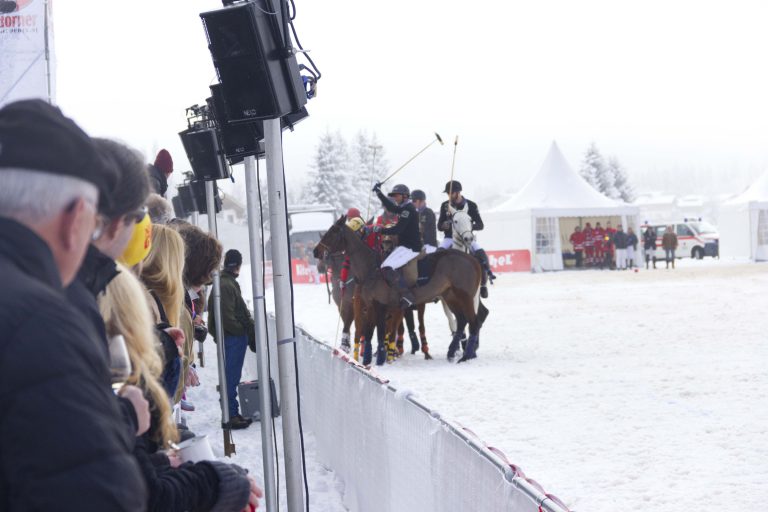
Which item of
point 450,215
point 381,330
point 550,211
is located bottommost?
point 381,330

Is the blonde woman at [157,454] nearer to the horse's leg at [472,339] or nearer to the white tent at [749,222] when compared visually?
the horse's leg at [472,339]

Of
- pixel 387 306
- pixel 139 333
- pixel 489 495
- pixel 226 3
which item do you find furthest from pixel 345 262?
pixel 139 333

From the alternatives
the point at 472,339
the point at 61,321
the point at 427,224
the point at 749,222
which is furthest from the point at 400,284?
the point at 749,222

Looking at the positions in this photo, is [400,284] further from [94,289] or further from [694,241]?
[694,241]

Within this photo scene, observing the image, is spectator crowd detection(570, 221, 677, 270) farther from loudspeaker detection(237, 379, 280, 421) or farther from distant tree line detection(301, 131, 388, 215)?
distant tree line detection(301, 131, 388, 215)

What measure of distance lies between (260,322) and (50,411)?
5.43m

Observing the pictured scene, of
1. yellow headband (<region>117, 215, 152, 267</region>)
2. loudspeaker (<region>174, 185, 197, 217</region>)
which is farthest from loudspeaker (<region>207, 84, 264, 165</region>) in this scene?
loudspeaker (<region>174, 185, 197, 217</region>)

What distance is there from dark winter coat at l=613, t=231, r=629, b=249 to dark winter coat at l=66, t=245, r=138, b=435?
39.1 metres

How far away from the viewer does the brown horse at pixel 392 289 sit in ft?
45.1

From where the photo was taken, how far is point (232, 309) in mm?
9594

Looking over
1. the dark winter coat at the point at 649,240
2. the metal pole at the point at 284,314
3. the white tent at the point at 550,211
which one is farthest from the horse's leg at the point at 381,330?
the dark winter coat at the point at 649,240

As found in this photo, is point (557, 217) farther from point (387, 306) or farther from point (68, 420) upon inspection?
point (68, 420)

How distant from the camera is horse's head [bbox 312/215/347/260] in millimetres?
13695

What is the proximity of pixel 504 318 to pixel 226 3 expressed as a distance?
16535 millimetres
